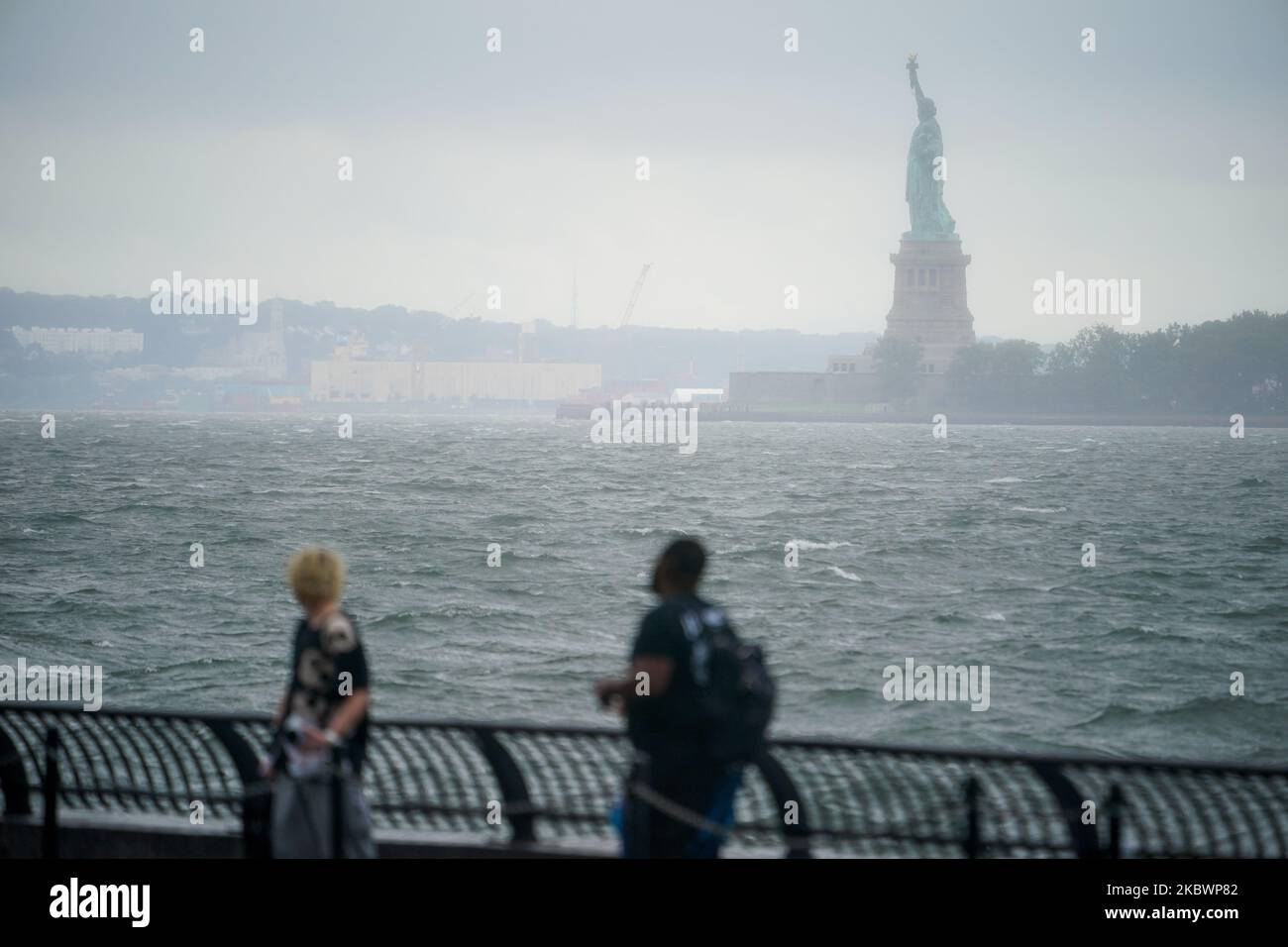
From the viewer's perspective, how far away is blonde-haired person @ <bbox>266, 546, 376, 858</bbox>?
6.58 metres

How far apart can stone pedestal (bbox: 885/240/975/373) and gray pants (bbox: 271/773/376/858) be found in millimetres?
175043

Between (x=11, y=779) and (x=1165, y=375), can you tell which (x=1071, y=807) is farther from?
Answer: (x=1165, y=375)

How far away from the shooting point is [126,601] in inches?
1463

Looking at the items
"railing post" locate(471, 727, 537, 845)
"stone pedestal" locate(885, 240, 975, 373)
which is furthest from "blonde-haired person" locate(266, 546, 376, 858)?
"stone pedestal" locate(885, 240, 975, 373)

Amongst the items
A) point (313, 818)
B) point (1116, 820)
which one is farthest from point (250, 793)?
point (1116, 820)

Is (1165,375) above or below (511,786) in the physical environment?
above

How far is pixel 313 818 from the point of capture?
6887 millimetres

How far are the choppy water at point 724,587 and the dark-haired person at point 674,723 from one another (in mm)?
17464

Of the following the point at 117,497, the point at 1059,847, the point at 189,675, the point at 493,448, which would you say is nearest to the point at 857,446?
the point at 493,448

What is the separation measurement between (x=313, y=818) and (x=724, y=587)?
113 feet

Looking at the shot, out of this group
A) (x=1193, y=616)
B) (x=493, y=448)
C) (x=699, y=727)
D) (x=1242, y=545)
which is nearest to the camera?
(x=699, y=727)
